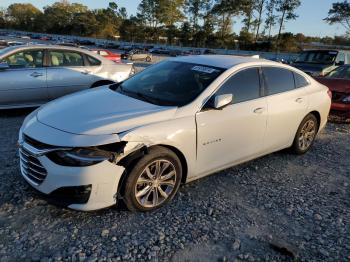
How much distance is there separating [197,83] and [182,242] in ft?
6.10

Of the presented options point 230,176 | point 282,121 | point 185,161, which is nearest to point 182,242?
point 185,161

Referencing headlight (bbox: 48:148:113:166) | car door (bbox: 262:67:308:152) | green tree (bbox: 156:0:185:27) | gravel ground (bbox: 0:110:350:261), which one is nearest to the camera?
gravel ground (bbox: 0:110:350:261)

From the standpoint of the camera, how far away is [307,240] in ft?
11.3

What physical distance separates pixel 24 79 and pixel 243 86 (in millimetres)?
4508

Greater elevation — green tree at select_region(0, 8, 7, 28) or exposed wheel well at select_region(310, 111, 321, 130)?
exposed wheel well at select_region(310, 111, 321, 130)

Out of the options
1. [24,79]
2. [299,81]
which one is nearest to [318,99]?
[299,81]

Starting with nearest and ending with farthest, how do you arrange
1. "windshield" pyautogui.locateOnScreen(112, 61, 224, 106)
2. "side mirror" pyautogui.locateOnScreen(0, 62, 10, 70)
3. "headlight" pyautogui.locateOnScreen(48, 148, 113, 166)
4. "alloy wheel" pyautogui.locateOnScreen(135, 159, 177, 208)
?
"headlight" pyautogui.locateOnScreen(48, 148, 113, 166) → "alloy wheel" pyautogui.locateOnScreen(135, 159, 177, 208) → "windshield" pyautogui.locateOnScreen(112, 61, 224, 106) → "side mirror" pyautogui.locateOnScreen(0, 62, 10, 70)

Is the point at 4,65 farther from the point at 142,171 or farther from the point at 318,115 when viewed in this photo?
the point at 318,115

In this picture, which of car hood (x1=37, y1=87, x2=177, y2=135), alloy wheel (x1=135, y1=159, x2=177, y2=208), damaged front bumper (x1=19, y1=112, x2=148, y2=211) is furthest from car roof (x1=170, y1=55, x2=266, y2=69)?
damaged front bumper (x1=19, y1=112, x2=148, y2=211)

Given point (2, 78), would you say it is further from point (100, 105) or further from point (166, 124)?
point (166, 124)

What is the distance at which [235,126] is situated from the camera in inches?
167

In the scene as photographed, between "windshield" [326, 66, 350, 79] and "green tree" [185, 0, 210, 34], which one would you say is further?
"green tree" [185, 0, 210, 34]

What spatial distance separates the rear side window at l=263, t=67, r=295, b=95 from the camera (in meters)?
4.82

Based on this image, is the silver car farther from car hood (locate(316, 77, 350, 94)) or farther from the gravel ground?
car hood (locate(316, 77, 350, 94))
